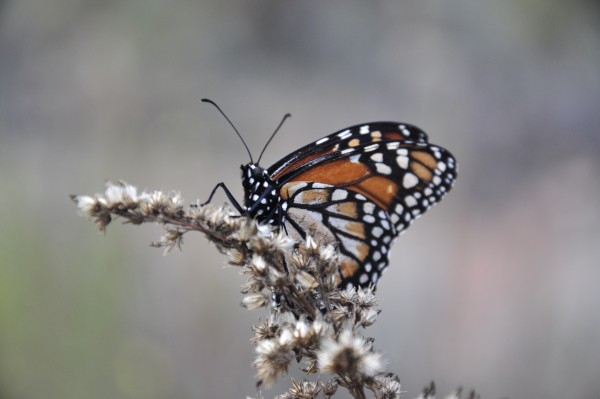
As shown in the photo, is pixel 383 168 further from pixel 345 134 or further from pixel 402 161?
pixel 345 134

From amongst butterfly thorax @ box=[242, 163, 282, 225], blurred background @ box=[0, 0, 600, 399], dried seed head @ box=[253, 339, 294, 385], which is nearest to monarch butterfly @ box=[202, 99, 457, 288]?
butterfly thorax @ box=[242, 163, 282, 225]

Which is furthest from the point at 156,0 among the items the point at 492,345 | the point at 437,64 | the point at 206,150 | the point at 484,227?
the point at 492,345

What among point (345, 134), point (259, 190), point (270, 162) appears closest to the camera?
point (259, 190)

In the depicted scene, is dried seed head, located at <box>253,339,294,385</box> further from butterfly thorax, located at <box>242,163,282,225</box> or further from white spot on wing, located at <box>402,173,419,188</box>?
white spot on wing, located at <box>402,173,419,188</box>

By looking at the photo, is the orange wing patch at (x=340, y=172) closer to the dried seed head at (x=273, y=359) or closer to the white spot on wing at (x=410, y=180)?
the white spot on wing at (x=410, y=180)

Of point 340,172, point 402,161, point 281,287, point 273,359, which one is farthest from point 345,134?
point 273,359

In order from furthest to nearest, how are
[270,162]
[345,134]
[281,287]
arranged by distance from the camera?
[270,162], [345,134], [281,287]

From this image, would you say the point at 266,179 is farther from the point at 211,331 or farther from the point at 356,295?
the point at 211,331
